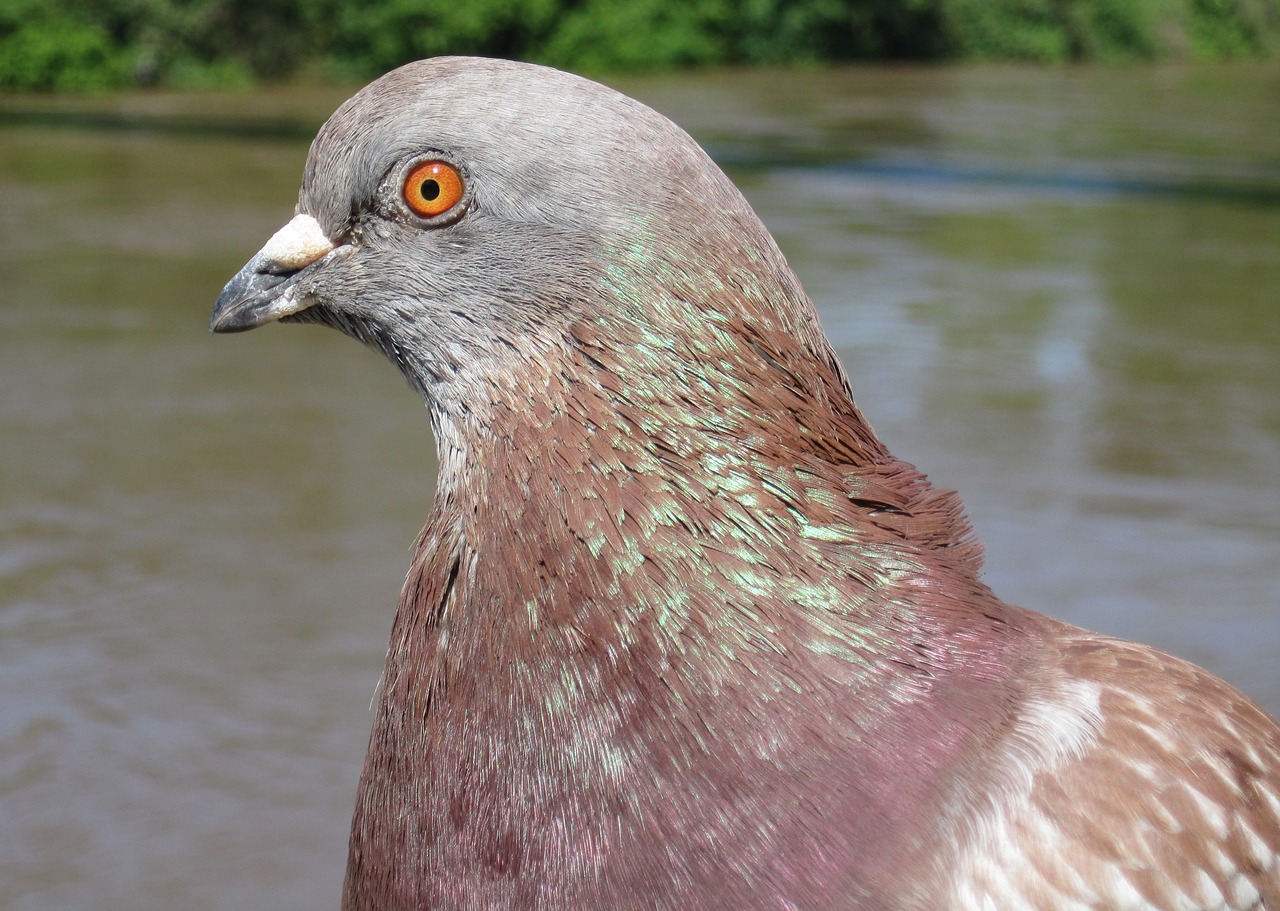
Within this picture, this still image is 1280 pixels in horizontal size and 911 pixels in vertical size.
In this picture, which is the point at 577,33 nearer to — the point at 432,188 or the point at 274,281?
the point at 274,281

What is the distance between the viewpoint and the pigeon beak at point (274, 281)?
2.08 m

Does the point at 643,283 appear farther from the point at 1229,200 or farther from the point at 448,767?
the point at 1229,200

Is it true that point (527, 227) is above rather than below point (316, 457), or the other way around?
above

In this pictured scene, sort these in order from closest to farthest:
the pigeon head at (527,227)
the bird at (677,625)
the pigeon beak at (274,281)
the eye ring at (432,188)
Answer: the bird at (677,625), the pigeon head at (527,227), the eye ring at (432,188), the pigeon beak at (274,281)

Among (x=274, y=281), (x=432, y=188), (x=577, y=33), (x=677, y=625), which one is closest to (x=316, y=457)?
(x=274, y=281)

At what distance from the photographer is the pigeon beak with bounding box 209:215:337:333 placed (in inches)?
81.7

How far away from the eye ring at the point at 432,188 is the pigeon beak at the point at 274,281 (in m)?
0.17

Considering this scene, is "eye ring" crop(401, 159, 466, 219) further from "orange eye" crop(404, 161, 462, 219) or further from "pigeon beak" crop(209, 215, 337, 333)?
"pigeon beak" crop(209, 215, 337, 333)

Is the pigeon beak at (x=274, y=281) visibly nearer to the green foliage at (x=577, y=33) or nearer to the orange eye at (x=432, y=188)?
the orange eye at (x=432, y=188)

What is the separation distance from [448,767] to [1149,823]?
88 centimetres

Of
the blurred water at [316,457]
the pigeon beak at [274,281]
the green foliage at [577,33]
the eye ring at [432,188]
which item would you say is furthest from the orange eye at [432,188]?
the green foliage at [577,33]

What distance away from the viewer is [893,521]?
1863 millimetres

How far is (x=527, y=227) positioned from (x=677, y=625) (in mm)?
572

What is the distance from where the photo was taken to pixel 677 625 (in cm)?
173
